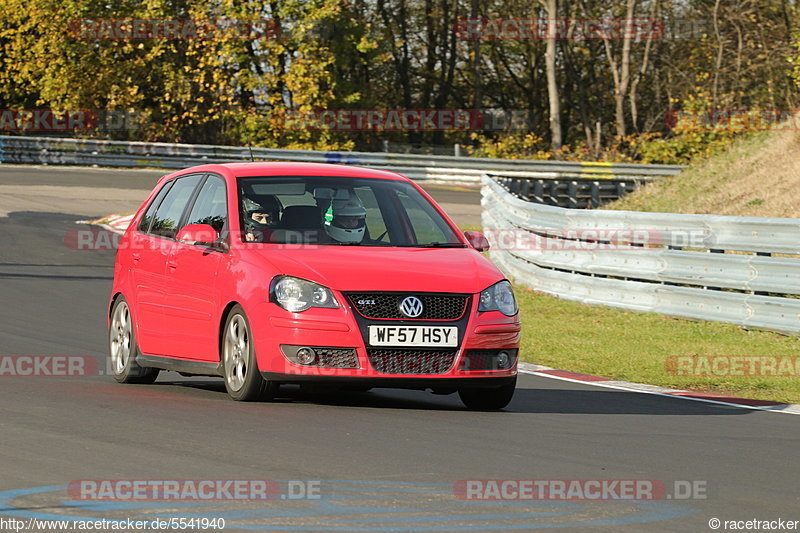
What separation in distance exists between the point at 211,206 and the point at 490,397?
2.45m

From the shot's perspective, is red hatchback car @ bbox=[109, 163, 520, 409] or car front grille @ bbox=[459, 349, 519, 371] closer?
red hatchback car @ bbox=[109, 163, 520, 409]

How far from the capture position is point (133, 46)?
46031 mm

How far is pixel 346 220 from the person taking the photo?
9.63 metres

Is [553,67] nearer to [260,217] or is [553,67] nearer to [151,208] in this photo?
[151,208]

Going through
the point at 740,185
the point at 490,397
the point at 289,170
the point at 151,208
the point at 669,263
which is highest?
the point at 289,170

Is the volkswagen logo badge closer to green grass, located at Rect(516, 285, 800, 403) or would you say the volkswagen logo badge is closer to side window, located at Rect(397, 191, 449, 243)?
side window, located at Rect(397, 191, 449, 243)

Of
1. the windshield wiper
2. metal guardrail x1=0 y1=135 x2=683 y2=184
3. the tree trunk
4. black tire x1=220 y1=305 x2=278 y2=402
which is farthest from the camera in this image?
the tree trunk

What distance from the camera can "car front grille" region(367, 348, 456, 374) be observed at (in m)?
8.60

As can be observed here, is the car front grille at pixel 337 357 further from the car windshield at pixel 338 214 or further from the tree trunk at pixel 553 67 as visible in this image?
the tree trunk at pixel 553 67

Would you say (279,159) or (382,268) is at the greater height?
(382,268)

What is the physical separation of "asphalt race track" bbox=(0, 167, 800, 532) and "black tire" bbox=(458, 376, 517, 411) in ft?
0.44

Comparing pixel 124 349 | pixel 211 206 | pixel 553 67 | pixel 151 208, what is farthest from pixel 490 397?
pixel 553 67

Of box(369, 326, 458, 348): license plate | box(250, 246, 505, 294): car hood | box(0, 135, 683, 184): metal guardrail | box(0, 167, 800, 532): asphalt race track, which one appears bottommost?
box(0, 135, 683, 184): metal guardrail

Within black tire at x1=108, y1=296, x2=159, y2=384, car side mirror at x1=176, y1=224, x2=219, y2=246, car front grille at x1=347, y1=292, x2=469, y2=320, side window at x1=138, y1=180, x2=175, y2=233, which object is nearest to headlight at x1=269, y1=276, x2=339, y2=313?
car front grille at x1=347, y1=292, x2=469, y2=320
